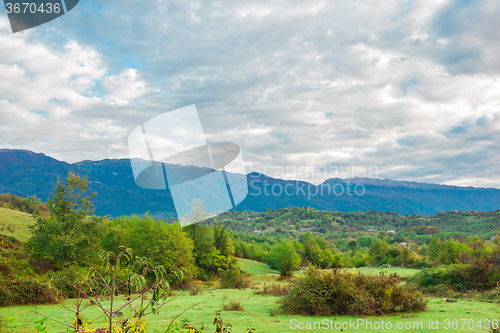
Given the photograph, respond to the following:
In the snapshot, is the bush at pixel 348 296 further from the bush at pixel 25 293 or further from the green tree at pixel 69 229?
the green tree at pixel 69 229

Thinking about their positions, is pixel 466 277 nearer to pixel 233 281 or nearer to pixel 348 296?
pixel 348 296

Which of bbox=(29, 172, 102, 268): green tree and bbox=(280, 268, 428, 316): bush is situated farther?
bbox=(29, 172, 102, 268): green tree

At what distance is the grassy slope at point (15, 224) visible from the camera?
112 feet

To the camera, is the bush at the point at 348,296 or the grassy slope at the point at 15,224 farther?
the grassy slope at the point at 15,224

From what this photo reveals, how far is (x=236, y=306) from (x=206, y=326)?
4335 mm

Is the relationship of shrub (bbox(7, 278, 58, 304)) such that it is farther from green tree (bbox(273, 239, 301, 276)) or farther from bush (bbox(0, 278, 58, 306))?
green tree (bbox(273, 239, 301, 276))

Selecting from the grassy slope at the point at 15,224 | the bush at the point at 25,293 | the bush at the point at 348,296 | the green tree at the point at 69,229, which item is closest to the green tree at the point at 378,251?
the bush at the point at 348,296

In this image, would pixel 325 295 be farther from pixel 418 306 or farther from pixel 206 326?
pixel 206 326

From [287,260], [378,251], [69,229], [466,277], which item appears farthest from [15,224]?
[378,251]

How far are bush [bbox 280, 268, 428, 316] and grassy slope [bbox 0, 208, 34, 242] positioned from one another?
99.9 ft

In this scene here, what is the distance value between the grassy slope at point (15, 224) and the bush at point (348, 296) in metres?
30.5

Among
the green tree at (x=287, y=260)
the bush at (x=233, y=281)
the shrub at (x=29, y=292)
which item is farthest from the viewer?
the green tree at (x=287, y=260)

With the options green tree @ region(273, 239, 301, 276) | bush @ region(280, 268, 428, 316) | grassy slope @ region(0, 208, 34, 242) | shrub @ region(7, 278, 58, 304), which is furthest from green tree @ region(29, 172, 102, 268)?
green tree @ region(273, 239, 301, 276)

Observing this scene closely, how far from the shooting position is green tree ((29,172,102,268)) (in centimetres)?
2702
